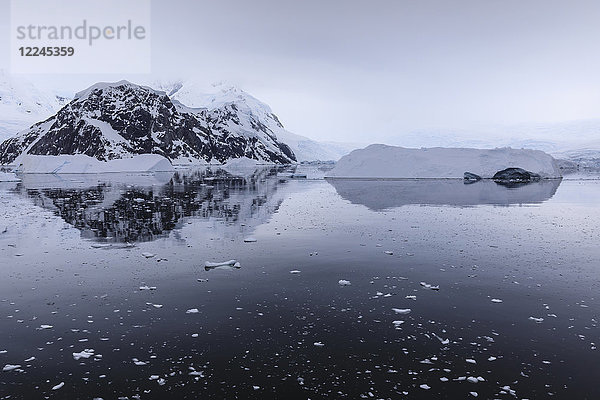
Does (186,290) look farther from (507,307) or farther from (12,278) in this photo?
(507,307)

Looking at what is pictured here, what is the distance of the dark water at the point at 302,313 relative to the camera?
16.3 feet

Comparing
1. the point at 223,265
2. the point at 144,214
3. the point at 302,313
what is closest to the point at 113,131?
the point at 144,214

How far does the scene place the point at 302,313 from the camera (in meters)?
7.11

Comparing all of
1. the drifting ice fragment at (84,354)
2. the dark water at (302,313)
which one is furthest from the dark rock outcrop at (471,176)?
the drifting ice fragment at (84,354)

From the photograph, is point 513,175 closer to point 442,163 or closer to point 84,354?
point 442,163

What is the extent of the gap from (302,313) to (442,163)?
140 feet

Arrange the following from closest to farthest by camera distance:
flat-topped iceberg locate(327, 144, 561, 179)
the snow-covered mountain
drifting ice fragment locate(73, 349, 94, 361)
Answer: drifting ice fragment locate(73, 349, 94, 361)
flat-topped iceberg locate(327, 144, 561, 179)
the snow-covered mountain

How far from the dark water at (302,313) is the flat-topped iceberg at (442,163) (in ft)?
106

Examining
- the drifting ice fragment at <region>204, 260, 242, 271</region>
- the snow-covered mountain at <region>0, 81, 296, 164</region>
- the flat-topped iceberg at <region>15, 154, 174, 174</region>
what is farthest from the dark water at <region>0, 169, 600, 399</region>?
the snow-covered mountain at <region>0, 81, 296, 164</region>

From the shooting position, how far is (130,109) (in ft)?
558

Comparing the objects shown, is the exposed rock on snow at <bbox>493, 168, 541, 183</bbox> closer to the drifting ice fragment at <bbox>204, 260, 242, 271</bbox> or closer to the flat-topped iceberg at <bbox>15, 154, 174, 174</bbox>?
the drifting ice fragment at <bbox>204, 260, 242, 271</bbox>

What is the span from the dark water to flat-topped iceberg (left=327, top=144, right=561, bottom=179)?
106ft

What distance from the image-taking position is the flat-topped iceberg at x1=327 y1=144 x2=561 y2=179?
45625 millimetres

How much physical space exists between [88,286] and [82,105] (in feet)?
594
